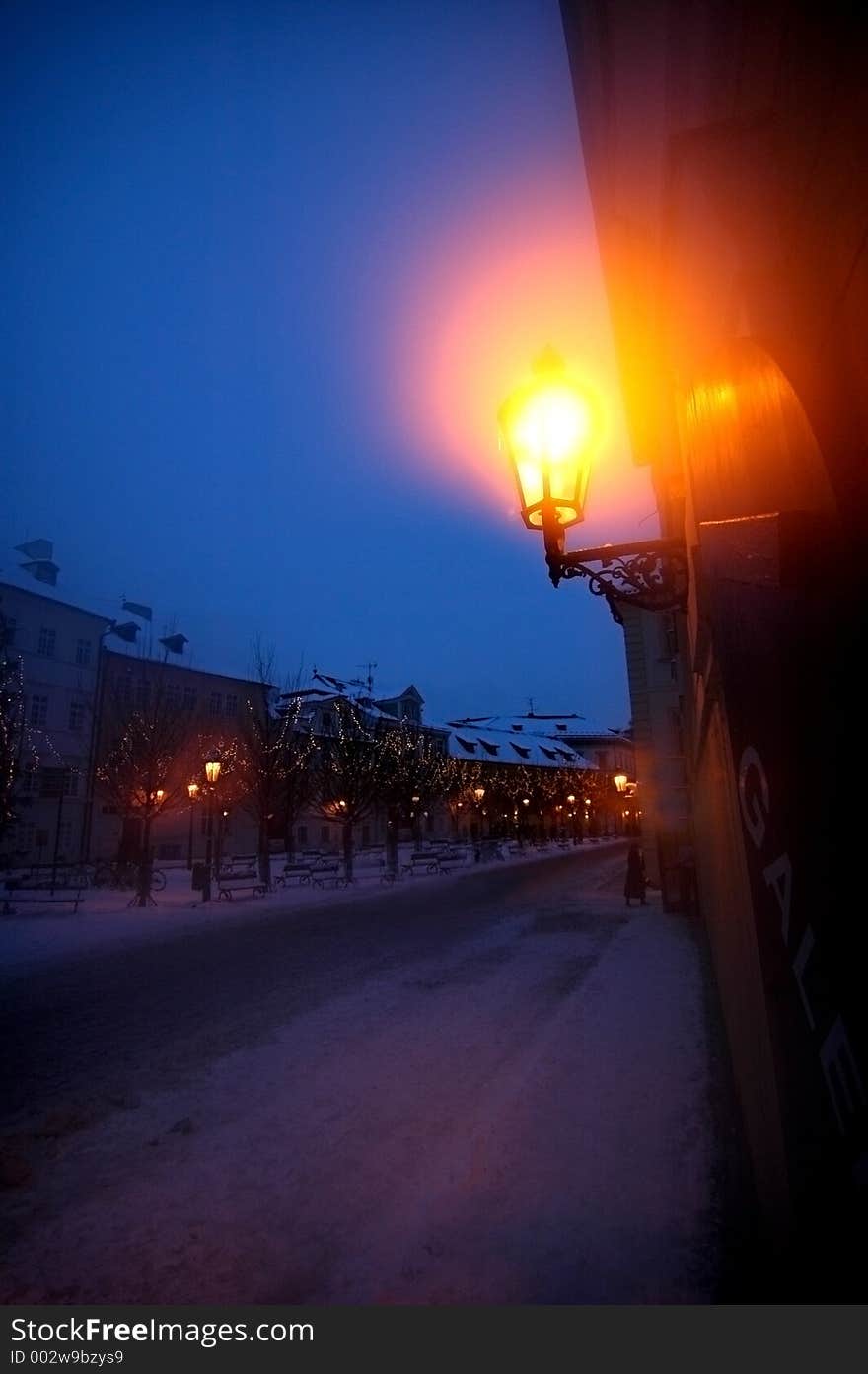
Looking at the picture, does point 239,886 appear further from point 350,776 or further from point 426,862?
point 426,862

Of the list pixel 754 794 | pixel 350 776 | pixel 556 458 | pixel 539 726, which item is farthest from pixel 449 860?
pixel 539 726

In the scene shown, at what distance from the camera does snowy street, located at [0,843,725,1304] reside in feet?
9.85

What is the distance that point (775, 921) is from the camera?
137cm

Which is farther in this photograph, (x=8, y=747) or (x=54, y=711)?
(x=54, y=711)

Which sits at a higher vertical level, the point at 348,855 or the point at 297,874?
the point at 348,855

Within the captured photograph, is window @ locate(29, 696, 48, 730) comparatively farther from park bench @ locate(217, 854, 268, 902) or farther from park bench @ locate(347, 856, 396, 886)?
park bench @ locate(347, 856, 396, 886)

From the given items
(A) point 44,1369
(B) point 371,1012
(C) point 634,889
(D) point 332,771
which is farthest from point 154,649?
(A) point 44,1369

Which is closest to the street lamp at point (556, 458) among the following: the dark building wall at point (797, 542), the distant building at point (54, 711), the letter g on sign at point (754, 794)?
the dark building wall at point (797, 542)

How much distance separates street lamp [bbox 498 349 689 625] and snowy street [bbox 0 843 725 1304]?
11.1 feet

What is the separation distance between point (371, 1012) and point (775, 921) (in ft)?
22.7

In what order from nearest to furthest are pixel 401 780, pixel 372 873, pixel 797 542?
pixel 797 542, pixel 372 873, pixel 401 780

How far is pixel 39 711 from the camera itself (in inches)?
1416

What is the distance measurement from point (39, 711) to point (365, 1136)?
1510 inches

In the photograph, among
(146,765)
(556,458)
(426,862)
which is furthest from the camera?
(426,862)
